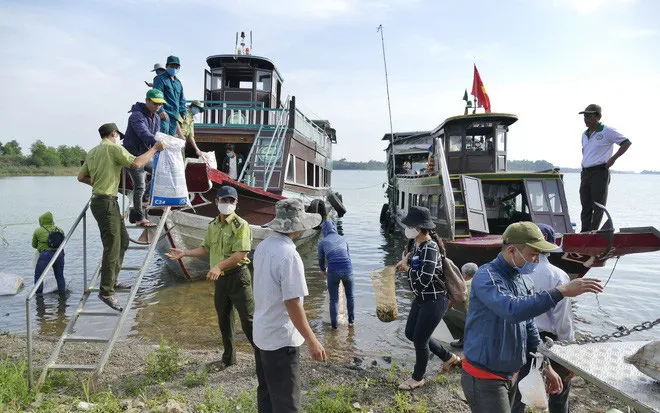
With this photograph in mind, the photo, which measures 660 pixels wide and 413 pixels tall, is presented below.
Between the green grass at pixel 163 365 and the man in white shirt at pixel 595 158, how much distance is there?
5886 millimetres

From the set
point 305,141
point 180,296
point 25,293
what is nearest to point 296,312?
point 180,296

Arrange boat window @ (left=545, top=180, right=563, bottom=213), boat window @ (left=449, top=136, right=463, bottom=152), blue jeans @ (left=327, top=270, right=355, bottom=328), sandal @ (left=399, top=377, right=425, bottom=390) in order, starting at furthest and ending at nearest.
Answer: boat window @ (left=449, top=136, right=463, bottom=152) < boat window @ (left=545, top=180, right=563, bottom=213) < blue jeans @ (left=327, top=270, right=355, bottom=328) < sandal @ (left=399, top=377, right=425, bottom=390)

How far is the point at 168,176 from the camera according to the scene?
18.7 ft

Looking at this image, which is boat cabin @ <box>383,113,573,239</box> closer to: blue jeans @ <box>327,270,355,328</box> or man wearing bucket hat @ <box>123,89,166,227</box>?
blue jeans @ <box>327,270,355,328</box>

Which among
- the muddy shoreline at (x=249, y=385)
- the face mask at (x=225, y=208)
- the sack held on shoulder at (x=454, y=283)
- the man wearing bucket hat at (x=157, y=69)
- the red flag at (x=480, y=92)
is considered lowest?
the muddy shoreline at (x=249, y=385)

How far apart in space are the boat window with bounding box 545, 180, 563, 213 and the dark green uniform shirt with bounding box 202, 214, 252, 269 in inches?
347

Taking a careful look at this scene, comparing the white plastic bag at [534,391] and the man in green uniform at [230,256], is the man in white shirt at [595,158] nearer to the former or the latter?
the white plastic bag at [534,391]

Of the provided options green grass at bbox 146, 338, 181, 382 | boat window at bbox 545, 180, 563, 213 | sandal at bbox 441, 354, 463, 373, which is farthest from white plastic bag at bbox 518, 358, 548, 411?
boat window at bbox 545, 180, 563, 213

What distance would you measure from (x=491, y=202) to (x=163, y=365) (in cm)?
1040

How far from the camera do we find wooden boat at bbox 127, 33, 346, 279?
1107 cm

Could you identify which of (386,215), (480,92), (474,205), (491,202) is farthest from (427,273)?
(386,215)

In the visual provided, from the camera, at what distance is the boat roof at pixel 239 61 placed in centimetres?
1655

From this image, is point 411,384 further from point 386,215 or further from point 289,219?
point 386,215

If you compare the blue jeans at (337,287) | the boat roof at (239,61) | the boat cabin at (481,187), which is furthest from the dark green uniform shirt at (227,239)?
the boat roof at (239,61)
